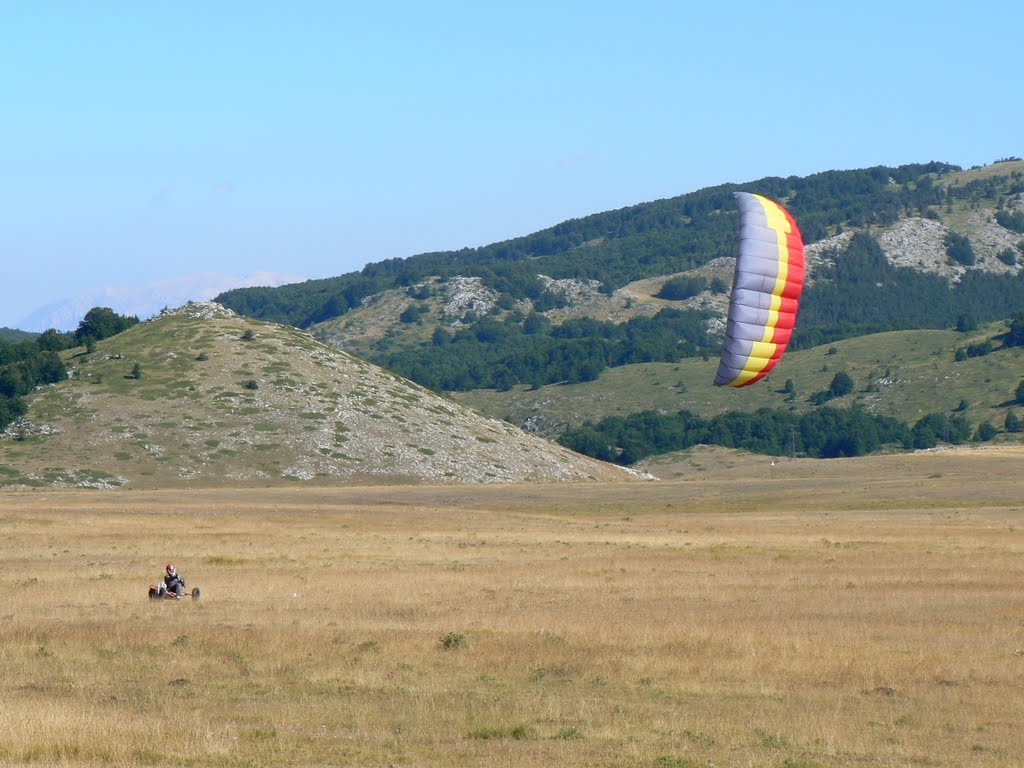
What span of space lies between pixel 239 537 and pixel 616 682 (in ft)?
108

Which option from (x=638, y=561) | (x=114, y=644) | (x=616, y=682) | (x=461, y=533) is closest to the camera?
(x=616, y=682)

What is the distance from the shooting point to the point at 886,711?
19.9 m

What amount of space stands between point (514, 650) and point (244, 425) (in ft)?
357

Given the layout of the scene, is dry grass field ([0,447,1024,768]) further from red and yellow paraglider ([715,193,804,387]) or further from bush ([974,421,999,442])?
bush ([974,421,999,442])

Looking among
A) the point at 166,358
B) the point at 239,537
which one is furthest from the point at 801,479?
the point at 166,358

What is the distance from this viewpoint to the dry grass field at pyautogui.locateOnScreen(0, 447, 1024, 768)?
57.8 feet

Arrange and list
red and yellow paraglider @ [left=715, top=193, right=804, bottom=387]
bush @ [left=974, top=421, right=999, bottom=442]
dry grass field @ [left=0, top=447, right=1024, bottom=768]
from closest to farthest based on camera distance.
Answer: dry grass field @ [left=0, top=447, right=1024, bottom=768]
red and yellow paraglider @ [left=715, top=193, right=804, bottom=387]
bush @ [left=974, top=421, right=999, bottom=442]

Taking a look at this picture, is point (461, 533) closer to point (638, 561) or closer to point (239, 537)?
point (239, 537)

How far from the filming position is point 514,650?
24.8 metres

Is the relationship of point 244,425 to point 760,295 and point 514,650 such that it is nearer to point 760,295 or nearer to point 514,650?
point 760,295

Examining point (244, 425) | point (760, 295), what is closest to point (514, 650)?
point (760, 295)

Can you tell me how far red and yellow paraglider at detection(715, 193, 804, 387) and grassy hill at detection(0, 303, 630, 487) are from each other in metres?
80.5

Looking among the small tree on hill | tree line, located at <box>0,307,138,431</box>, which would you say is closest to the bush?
the small tree on hill

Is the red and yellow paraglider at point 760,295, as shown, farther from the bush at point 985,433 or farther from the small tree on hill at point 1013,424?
the small tree on hill at point 1013,424
